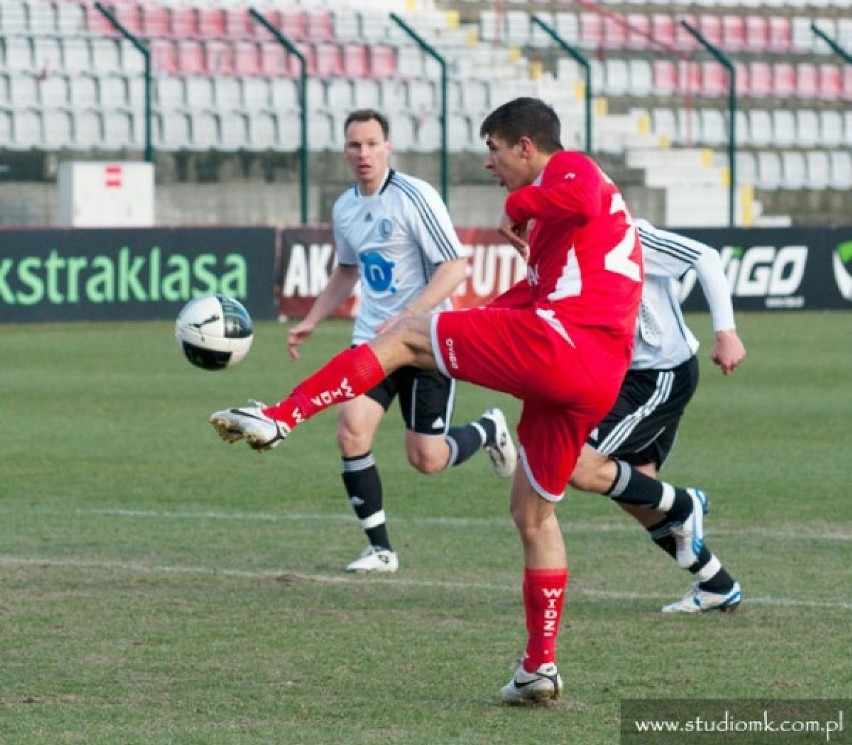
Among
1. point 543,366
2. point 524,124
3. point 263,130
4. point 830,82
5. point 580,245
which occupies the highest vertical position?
point 524,124

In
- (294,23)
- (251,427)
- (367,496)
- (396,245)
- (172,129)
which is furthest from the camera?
(294,23)

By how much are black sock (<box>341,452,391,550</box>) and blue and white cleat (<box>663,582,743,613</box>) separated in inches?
67.8

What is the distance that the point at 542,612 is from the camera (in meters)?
6.02

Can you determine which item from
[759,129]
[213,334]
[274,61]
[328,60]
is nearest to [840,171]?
[759,129]

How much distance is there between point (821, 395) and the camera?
17188 mm

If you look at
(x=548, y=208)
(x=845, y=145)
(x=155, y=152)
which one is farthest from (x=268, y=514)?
(x=845, y=145)

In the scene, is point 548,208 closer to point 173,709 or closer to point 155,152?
point 173,709

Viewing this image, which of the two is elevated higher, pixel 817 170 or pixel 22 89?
pixel 22 89

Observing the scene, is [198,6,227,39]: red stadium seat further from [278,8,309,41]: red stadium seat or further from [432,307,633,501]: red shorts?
[432,307,633,501]: red shorts

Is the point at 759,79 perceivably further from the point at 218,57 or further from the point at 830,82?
the point at 218,57

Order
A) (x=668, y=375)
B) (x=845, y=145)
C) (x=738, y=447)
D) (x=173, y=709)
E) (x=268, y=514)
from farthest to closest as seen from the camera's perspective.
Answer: (x=845, y=145) → (x=738, y=447) → (x=268, y=514) → (x=668, y=375) → (x=173, y=709)

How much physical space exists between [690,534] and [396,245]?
8.15 ft

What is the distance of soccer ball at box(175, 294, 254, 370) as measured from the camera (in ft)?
24.8

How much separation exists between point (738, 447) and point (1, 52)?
721 inches
